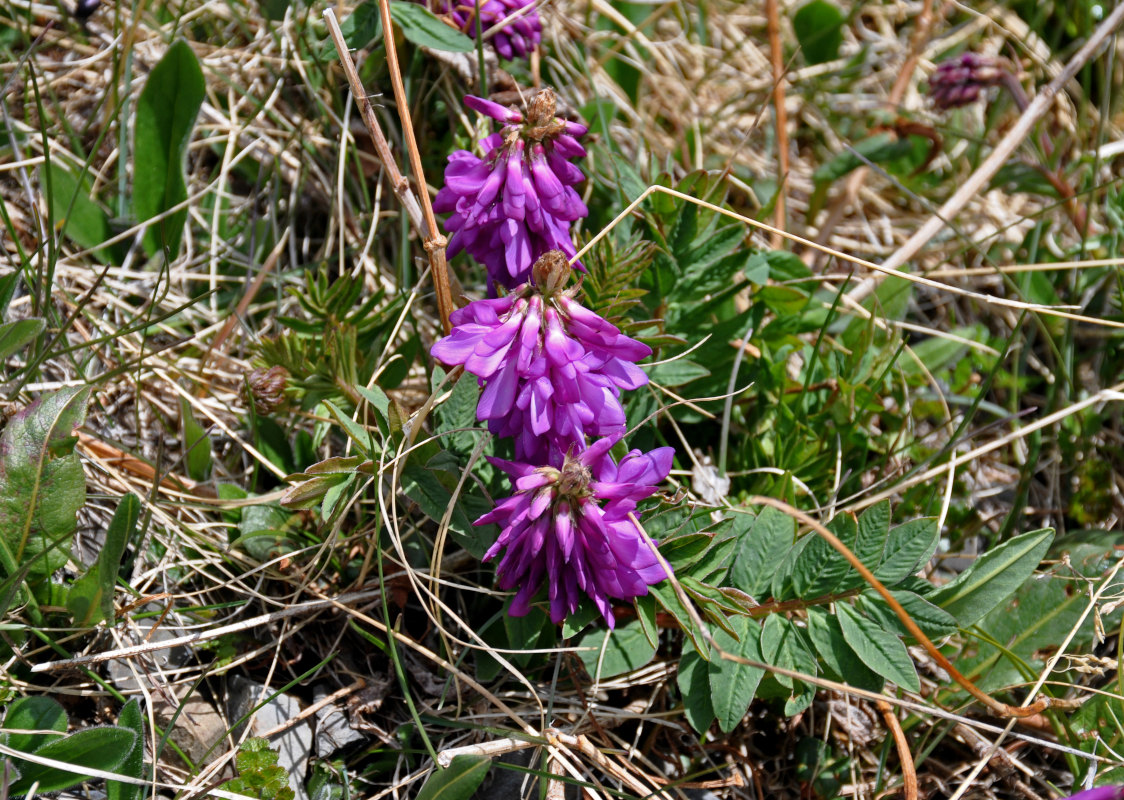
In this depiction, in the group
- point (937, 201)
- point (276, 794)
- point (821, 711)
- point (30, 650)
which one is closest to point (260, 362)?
point (30, 650)

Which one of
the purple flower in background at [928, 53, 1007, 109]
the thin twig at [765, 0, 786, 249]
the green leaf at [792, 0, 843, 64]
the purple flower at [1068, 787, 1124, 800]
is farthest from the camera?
the green leaf at [792, 0, 843, 64]

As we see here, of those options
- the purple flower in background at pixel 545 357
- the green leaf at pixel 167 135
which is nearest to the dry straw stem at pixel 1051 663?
the purple flower in background at pixel 545 357

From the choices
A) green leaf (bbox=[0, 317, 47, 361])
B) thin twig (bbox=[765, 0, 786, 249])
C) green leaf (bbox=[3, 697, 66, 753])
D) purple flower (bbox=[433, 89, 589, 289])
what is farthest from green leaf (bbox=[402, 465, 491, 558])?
thin twig (bbox=[765, 0, 786, 249])

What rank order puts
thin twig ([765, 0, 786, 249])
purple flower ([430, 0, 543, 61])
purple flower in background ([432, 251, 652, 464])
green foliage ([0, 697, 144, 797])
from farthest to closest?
1. thin twig ([765, 0, 786, 249])
2. purple flower ([430, 0, 543, 61])
3. green foliage ([0, 697, 144, 797])
4. purple flower in background ([432, 251, 652, 464])

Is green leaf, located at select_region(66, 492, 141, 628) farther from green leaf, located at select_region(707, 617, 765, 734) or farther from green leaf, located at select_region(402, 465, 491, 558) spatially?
green leaf, located at select_region(707, 617, 765, 734)

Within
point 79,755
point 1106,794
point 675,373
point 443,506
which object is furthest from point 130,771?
point 1106,794

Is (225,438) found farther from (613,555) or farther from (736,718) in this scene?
(736,718)
